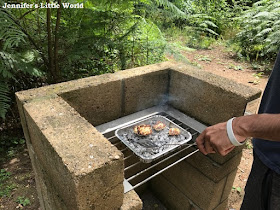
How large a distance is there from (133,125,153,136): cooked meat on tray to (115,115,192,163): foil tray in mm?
29

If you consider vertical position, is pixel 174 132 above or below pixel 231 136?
below

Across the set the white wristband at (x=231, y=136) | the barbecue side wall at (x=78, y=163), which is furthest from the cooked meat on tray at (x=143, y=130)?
the white wristband at (x=231, y=136)

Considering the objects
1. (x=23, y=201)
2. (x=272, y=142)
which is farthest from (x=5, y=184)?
(x=272, y=142)

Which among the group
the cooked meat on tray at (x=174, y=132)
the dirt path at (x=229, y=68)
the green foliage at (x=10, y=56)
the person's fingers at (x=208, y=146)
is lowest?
the dirt path at (x=229, y=68)

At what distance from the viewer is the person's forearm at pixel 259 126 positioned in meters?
1.18

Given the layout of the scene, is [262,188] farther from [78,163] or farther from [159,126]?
[78,163]

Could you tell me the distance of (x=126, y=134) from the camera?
1.98 meters

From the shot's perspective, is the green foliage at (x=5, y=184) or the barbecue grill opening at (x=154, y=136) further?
the green foliage at (x=5, y=184)

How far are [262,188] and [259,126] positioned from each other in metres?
0.64

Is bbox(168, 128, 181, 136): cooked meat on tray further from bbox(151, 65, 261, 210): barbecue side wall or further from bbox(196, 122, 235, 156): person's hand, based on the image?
bbox(196, 122, 235, 156): person's hand

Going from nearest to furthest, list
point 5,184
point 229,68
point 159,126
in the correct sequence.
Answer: point 159,126
point 5,184
point 229,68

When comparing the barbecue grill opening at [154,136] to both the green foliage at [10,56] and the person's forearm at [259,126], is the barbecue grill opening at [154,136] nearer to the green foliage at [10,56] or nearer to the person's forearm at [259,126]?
the person's forearm at [259,126]

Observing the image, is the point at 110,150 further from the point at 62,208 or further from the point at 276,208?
the point at 276,208

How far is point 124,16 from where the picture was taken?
3.02 meters
